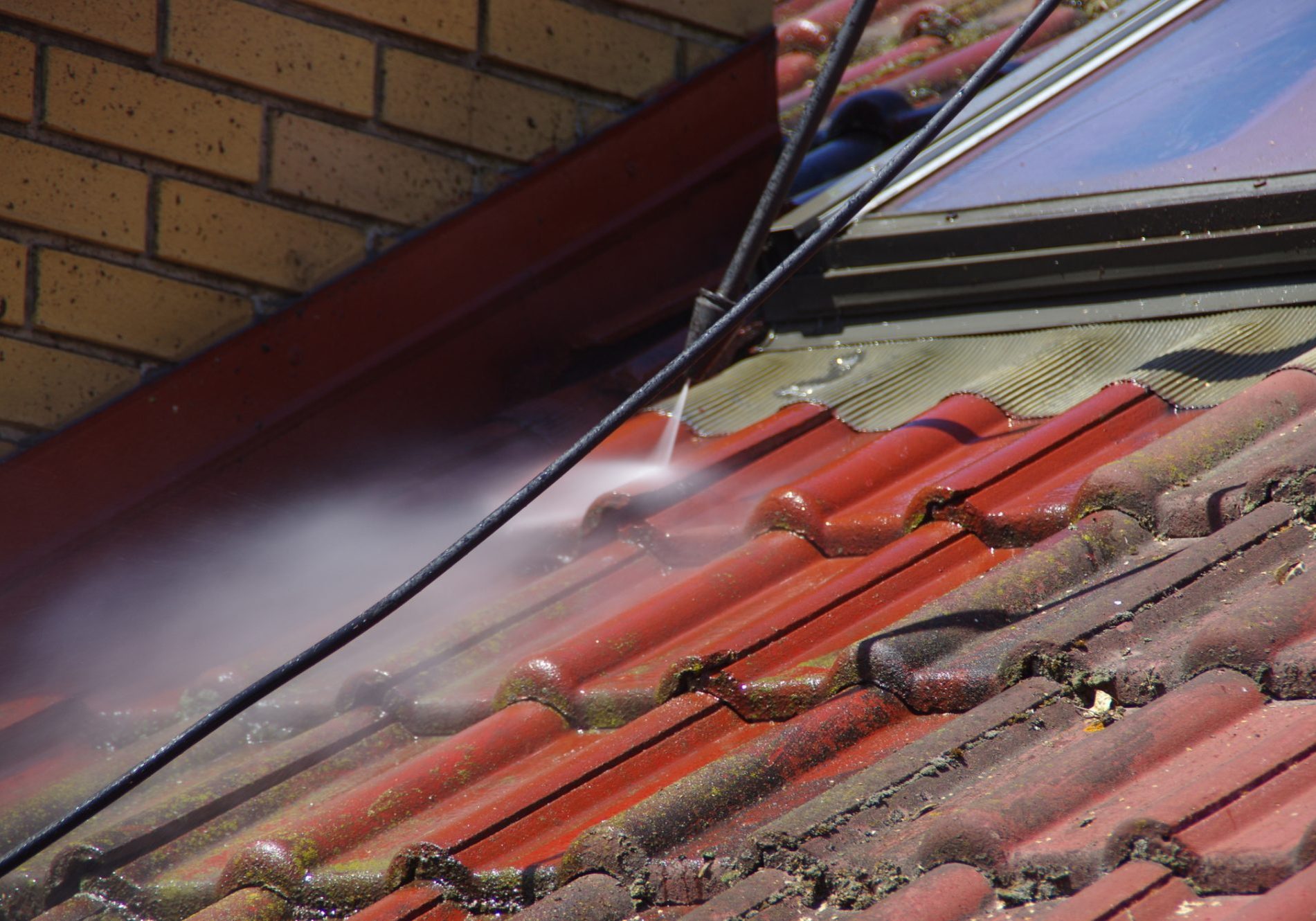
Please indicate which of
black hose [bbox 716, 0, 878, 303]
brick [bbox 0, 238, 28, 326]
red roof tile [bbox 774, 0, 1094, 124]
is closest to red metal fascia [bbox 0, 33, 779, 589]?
brick [bbox 0, 238, 28, 326]

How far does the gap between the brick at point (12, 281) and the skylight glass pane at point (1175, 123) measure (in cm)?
200

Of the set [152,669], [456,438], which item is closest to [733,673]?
[152,669]

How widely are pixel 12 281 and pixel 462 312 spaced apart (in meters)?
1.04

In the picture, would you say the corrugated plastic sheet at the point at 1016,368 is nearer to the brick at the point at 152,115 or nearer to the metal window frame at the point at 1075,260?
the metal window frame at the point at 1075,260

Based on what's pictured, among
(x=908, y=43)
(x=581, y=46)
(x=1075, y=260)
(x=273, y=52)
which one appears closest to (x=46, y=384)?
(x=273, y=52)

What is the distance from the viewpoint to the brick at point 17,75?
114 inches

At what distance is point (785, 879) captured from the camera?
150 cm

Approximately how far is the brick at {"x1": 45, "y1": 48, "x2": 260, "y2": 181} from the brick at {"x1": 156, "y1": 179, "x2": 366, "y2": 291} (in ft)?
0.25

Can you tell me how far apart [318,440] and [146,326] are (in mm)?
485

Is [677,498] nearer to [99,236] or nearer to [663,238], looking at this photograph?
[663,238]

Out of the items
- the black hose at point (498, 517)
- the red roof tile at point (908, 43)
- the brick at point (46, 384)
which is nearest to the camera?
the black hose at point (498, 517)

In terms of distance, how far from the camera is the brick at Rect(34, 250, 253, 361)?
301cm

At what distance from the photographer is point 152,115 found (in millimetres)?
3023

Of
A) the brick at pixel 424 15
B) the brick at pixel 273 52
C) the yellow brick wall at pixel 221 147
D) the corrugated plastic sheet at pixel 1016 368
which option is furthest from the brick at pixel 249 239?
the corrugated plastic sheet at pixel 1016 368
